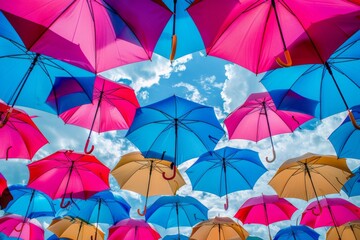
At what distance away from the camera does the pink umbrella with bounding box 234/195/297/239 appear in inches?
448

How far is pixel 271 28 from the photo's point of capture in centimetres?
521

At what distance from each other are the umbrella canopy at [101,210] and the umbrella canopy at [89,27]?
302 inches

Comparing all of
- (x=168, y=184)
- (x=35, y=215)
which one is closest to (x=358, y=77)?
(x=168, y=184)

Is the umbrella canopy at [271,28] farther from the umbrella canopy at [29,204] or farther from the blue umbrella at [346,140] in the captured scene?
the umbrella canopy at [29,204]

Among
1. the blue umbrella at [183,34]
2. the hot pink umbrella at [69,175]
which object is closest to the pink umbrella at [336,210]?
the hot pink umbrella at [69,175]

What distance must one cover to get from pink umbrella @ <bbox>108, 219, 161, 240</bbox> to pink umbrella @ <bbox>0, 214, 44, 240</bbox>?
346 cm

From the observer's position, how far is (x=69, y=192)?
1009cm

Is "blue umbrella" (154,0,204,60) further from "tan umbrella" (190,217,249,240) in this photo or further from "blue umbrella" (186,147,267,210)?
"tan umbrella" (190,217,249,240)

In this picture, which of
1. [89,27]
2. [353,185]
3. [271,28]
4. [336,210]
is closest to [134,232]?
[336,210]

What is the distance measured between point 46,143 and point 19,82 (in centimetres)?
265

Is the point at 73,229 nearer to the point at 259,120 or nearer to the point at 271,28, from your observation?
the point at 259,120

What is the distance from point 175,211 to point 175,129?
5474mm

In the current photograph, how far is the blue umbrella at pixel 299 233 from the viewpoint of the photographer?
11.7 metres

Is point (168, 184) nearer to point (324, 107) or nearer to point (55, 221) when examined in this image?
point (55, 221)
